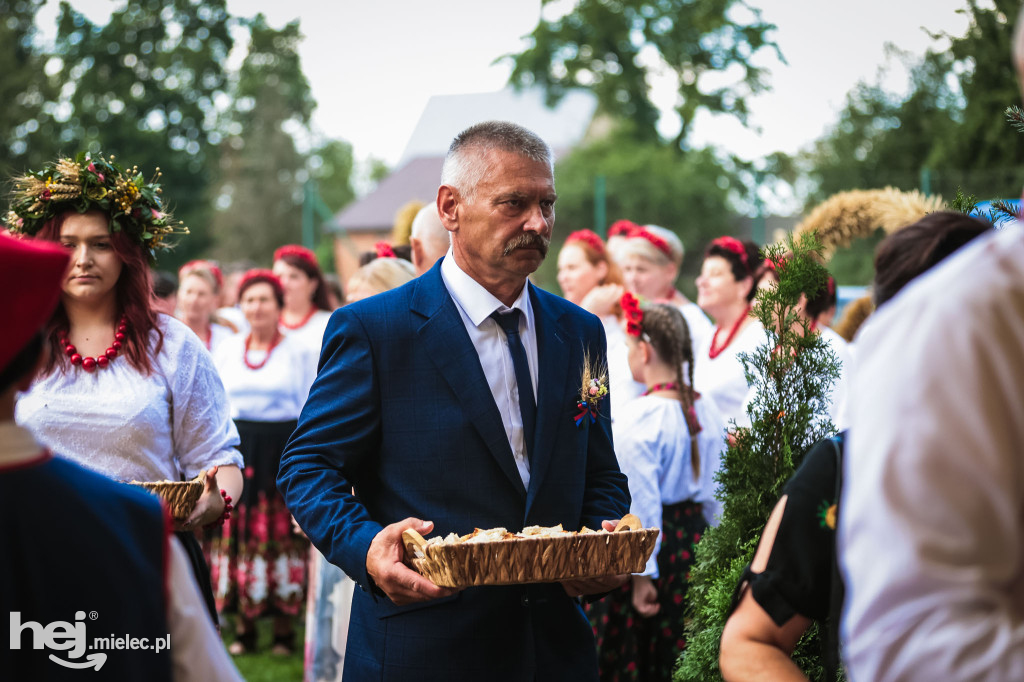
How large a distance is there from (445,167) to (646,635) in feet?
9.95

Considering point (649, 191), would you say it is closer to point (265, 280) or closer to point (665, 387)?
point (265, 280)

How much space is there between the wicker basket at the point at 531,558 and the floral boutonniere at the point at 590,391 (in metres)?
0.49

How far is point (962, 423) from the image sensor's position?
1.32m

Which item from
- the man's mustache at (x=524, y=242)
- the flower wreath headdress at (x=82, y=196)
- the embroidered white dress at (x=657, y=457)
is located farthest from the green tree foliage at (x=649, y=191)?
the man's mustache at (x=524, y=242)

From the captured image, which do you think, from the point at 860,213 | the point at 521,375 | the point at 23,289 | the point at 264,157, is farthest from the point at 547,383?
the point at 264,157

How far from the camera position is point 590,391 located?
324 centimetres

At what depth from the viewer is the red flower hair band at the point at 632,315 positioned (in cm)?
534

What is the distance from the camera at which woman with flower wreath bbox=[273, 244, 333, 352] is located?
9094 mm

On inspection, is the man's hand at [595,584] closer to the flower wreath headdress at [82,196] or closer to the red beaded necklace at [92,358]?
the red beaded necklace at [92,358]

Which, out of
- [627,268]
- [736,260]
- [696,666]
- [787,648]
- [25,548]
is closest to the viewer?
[25,548]

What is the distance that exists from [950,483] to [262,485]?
23.8 ft

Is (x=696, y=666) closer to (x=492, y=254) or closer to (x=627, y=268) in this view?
(x=492, y=254)

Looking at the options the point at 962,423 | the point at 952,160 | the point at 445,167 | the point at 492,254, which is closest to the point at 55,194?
the point at 445,167

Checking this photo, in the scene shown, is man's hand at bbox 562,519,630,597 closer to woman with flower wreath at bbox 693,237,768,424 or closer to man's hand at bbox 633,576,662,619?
man's hand at bbox 633,576,662,619
